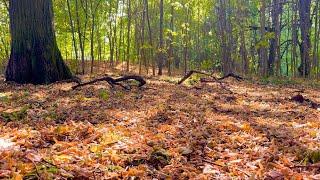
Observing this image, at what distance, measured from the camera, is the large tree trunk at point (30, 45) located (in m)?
7.14

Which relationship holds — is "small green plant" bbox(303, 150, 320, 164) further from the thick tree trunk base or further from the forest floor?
the thick tree trunk base

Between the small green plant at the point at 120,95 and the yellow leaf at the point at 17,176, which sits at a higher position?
the small green plant at the point at 120,95

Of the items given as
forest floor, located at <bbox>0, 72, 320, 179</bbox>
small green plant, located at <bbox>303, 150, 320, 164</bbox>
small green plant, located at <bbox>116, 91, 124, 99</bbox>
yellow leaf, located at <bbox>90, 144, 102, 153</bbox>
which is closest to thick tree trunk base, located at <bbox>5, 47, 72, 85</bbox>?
forest floor, located at <bbox>0, 72, 320, 179</bbox>

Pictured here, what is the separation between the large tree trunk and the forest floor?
197cm

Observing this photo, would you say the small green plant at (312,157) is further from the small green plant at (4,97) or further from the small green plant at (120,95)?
the small green plant at (4,97)

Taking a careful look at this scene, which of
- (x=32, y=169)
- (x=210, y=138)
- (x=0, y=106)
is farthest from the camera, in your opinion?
(x=0, y=106)

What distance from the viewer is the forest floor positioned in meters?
2.41

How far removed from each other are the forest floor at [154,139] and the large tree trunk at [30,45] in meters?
1.97

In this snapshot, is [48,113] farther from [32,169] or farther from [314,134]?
[314,134]

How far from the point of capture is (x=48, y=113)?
4.18 m

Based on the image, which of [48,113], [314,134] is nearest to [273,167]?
[314,134]

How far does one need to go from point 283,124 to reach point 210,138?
1.10 meters

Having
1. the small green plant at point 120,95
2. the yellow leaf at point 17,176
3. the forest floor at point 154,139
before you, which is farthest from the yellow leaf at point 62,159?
the small green plant at point 120,95

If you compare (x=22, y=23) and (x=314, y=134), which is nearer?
(x=314, y=134)
